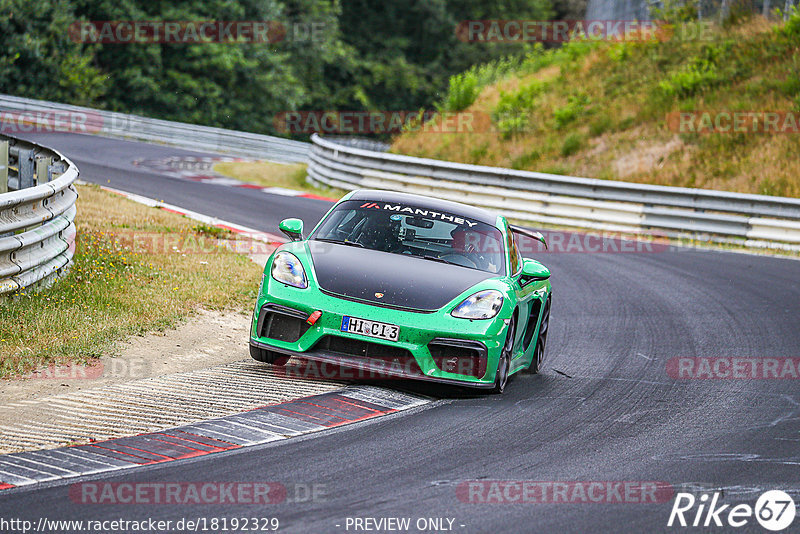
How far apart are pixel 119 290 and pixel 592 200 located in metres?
12.6

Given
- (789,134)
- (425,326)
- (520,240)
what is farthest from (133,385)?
(789,134)

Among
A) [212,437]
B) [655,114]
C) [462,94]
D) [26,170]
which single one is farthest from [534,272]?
[462,94]

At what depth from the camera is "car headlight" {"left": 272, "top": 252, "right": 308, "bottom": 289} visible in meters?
7.39

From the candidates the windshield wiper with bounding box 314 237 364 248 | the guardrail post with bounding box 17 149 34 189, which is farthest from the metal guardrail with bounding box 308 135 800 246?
the windshield wiper with bounding box 314 237 364 248

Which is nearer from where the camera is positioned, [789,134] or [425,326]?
[425,326]

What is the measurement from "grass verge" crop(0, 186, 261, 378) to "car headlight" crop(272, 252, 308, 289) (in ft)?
4.87

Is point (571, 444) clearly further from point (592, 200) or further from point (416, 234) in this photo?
point (592, 200)

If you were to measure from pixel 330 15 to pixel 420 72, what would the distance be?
6.67m

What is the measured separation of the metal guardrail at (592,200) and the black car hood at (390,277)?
12.4 metres

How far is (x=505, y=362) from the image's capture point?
7.43m

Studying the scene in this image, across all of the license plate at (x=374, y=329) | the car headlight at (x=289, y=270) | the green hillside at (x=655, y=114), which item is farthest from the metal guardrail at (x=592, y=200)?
the license plate at (x=374, y=329)

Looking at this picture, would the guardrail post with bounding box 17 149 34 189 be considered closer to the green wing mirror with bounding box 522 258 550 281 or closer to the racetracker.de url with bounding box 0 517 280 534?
the green wing mirror with bounding box 522 258 550 281

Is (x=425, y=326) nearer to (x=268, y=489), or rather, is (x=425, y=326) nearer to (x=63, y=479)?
(x=268, y=489)

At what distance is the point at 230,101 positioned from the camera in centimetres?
4447
